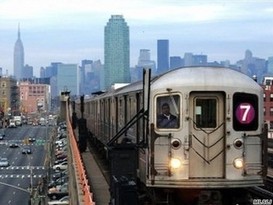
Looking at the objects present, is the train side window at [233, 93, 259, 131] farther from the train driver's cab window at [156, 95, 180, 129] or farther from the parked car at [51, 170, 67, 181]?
the parked car at [51, 170, 67, 181]

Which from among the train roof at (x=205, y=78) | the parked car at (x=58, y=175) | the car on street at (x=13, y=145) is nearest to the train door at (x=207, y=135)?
the train roof at (x=205, y=78)

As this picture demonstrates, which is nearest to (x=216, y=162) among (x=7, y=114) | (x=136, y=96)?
(x=136, y=96)

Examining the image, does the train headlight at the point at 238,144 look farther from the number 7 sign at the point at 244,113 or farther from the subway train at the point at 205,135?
the number 7 sign at the point at 244,113

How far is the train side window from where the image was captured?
13.1 metres

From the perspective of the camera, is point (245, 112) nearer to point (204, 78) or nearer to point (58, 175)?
point (204, 78)

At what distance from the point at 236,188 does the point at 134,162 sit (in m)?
2.14

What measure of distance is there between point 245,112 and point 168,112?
5.03 feet

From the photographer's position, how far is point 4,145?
120000mm

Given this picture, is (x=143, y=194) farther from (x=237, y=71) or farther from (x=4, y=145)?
(x=4, y=145)

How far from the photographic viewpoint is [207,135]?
13102 millimetres

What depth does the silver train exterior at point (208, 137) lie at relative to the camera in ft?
42.8

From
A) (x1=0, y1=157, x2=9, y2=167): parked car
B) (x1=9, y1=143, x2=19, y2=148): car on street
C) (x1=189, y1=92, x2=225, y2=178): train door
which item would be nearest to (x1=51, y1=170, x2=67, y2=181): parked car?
(x1=0, y1=157, x2=9, y2=167): parked car

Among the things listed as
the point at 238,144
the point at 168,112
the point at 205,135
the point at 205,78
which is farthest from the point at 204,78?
the point at 238,144

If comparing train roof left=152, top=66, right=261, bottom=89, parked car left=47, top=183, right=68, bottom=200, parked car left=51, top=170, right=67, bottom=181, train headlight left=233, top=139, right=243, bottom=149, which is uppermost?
train roof left=152, top=66, right=261, bottom=89
